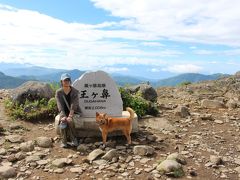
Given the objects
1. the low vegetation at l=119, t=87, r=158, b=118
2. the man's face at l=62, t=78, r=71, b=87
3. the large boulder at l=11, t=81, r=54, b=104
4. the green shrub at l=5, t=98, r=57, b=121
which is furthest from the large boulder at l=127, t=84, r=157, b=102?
the man's face at l=62, t=78, r=71, b=87

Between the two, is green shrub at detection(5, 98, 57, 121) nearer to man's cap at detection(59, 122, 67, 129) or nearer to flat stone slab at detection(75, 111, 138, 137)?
flat stone slab at detection(75, 111, 138, 137)

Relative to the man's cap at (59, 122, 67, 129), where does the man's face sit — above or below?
above

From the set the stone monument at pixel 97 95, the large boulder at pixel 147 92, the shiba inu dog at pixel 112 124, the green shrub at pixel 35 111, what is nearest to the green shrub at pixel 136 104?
the large boulder at pixel 147 92

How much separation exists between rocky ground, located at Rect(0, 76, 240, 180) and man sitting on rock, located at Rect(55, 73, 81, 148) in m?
0.47

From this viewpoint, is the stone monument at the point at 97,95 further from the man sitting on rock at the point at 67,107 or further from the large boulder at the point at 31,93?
the large boulder at the point at 31,93

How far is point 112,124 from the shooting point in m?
12.0

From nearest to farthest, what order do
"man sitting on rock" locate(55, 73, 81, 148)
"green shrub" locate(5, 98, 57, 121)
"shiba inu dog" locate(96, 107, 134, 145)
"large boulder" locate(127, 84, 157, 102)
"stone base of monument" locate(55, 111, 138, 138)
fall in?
"shiba inu dog" locate(96, 107, 134, 145), "man sitting on rock" locate(55, 73, 81, 148), "stone base of monument" locate(55, 111, 138, 138), "green shrub" locate(5, 98, 57, 121), "large boulder" locate(127, 84, 157, 102)

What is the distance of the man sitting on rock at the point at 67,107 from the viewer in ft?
39.3

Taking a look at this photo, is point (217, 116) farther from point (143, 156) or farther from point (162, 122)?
point (143, 156)

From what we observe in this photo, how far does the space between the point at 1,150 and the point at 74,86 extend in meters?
3.35

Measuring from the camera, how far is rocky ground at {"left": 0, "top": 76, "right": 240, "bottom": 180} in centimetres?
1020

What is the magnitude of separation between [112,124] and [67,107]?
1705mm

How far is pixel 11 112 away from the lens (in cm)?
1572

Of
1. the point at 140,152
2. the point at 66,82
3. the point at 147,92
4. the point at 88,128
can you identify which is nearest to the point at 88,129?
the point at 88,128
